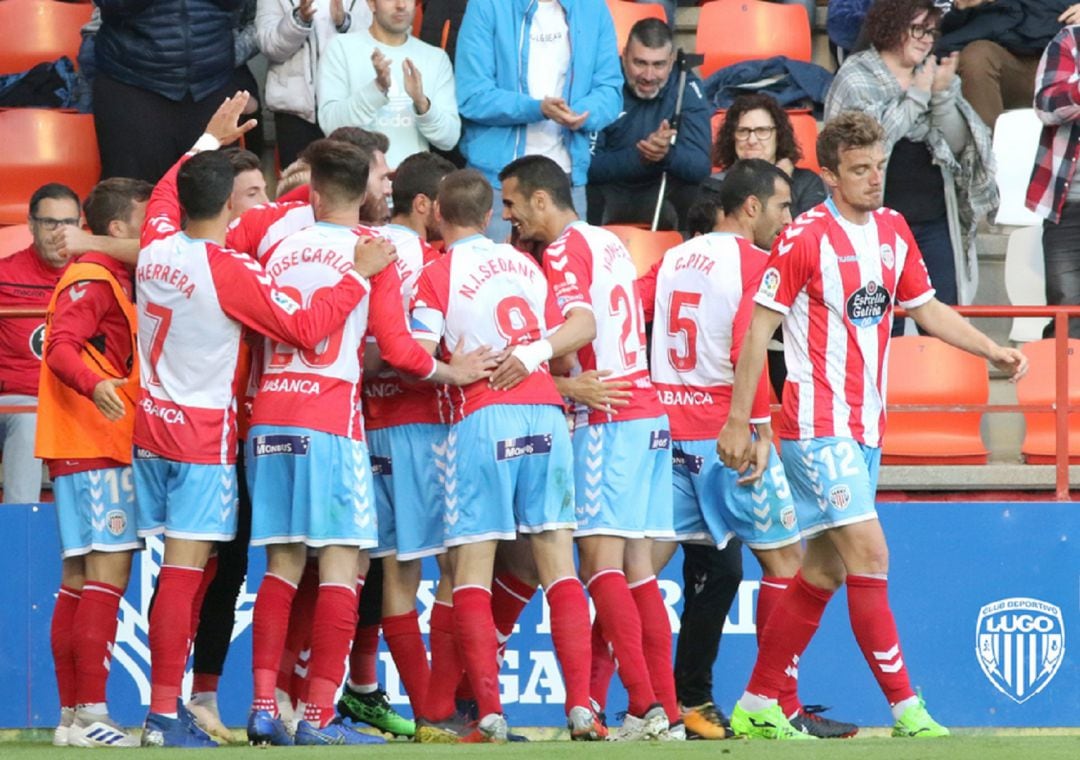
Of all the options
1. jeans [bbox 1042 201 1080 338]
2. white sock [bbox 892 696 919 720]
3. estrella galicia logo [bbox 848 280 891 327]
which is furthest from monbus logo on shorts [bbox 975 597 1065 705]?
estrella galicia logo [bbox 848 280 891 327]

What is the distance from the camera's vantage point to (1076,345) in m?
9.47

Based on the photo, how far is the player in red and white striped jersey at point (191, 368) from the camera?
655cm

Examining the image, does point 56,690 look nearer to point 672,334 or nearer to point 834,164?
point 672,334

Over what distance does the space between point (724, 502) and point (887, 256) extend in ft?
3.95

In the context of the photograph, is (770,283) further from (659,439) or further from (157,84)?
A: (157,84)

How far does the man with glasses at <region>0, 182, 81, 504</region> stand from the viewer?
8625 millimetres

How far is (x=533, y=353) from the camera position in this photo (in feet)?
22.3

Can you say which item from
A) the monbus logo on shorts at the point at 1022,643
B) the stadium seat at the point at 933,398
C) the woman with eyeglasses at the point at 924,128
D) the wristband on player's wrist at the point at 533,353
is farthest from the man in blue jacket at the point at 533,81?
the monbus logo on shorts at the point at 1022,643

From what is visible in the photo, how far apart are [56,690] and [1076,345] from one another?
5.24m

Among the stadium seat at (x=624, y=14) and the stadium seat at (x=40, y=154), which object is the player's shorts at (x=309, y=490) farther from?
the stadium seat at (x=624, y=14)

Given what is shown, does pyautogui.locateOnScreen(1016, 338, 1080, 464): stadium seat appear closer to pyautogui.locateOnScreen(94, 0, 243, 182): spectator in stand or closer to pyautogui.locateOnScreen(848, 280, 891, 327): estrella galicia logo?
pyautogui.locateOnScreen(848, 280, 891, 327): estrella galicia logo

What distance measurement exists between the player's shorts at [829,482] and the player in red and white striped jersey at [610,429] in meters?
0.59

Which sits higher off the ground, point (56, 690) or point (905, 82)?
point (905, 82)

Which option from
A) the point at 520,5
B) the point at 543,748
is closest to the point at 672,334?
Answer: the point at 543,748
